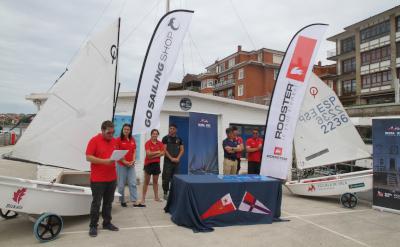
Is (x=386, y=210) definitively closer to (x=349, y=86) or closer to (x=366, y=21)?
(x=366, y=21)

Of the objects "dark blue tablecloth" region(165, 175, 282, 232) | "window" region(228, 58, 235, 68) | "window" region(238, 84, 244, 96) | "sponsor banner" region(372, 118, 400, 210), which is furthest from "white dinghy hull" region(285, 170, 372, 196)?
"window" region(228, 58, 235, 68)

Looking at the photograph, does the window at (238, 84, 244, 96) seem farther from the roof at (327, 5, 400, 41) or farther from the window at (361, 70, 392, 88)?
the window at (361, 70, 392, 88)

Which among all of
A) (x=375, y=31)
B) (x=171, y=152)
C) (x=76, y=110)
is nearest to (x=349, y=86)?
(x=375, y=31)

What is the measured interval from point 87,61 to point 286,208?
473 centimetres

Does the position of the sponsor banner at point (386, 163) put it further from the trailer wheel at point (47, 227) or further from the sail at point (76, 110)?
the trailer wheel at point (47, 227)

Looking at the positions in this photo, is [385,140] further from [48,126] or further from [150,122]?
[48,126]

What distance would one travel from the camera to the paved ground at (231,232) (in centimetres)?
419

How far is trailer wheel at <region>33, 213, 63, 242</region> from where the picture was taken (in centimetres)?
400

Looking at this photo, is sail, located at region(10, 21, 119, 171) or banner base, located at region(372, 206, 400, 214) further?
banner base, located at region(372, 206, 400, 214)

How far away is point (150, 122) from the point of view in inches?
239

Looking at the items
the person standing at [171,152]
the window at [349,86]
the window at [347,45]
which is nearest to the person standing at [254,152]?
the person standing at [171,152]

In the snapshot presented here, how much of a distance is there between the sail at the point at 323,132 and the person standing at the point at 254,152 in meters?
0.90

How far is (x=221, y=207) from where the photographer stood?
16.5 ft

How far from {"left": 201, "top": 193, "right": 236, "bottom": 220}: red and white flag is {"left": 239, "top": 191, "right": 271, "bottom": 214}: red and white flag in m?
0.19
